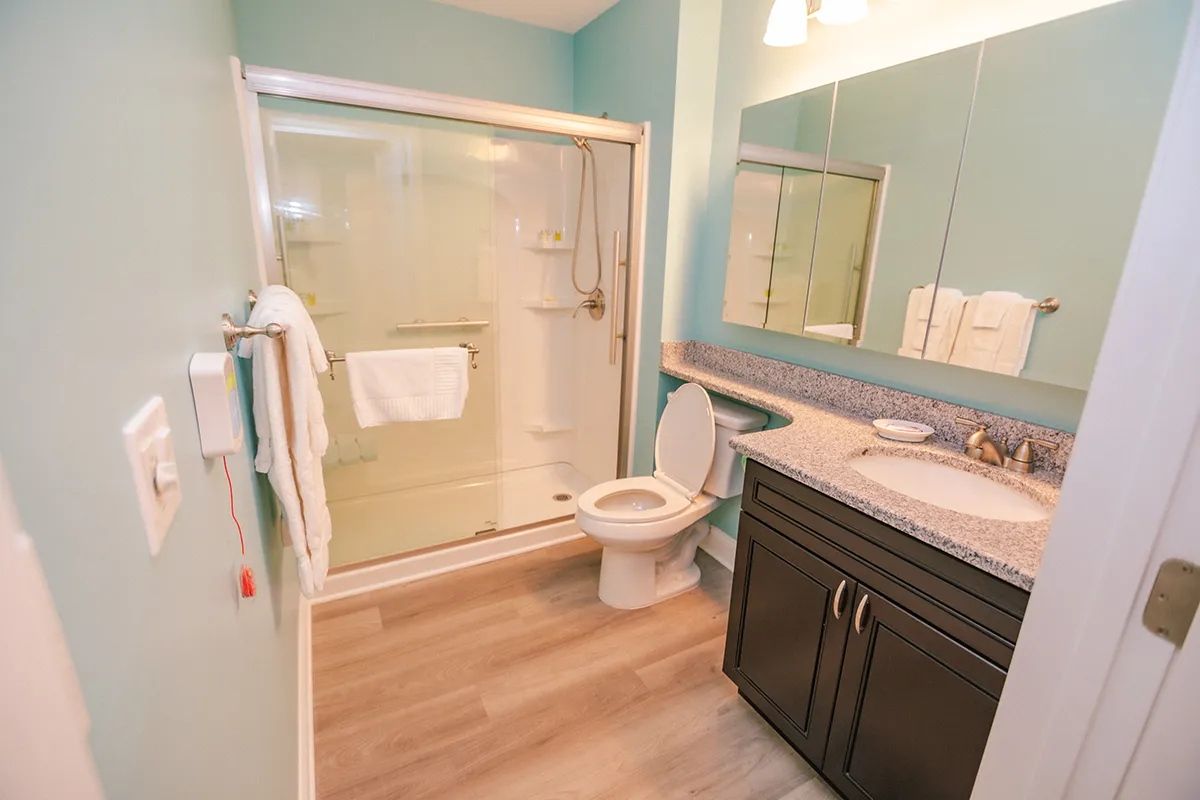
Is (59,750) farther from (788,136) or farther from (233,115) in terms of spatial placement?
(788,136)

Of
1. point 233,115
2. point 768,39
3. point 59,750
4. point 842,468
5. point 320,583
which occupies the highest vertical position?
point 768,39

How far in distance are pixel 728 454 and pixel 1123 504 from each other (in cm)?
151

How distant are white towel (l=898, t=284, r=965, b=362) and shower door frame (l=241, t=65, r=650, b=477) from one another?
4.03 ft

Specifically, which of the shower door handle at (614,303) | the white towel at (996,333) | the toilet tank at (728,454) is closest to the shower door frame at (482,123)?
the shower door handle at (614,303)

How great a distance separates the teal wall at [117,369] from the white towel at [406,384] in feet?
3.49

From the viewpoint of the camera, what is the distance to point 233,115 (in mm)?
1506

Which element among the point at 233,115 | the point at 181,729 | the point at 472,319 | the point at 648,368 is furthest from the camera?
the point at 472,319

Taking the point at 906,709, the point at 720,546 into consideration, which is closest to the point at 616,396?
the point at 720,546

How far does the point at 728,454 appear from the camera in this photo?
2043mm

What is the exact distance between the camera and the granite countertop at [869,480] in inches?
39.2

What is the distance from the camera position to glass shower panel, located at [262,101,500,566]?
8.11ft

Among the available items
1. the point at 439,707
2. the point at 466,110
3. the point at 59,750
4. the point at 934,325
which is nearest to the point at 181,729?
the point at 59,750

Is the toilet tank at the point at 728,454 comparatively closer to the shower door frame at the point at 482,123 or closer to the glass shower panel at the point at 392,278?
the shower door frame at the point at 482,123

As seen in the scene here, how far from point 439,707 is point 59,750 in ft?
5.34
